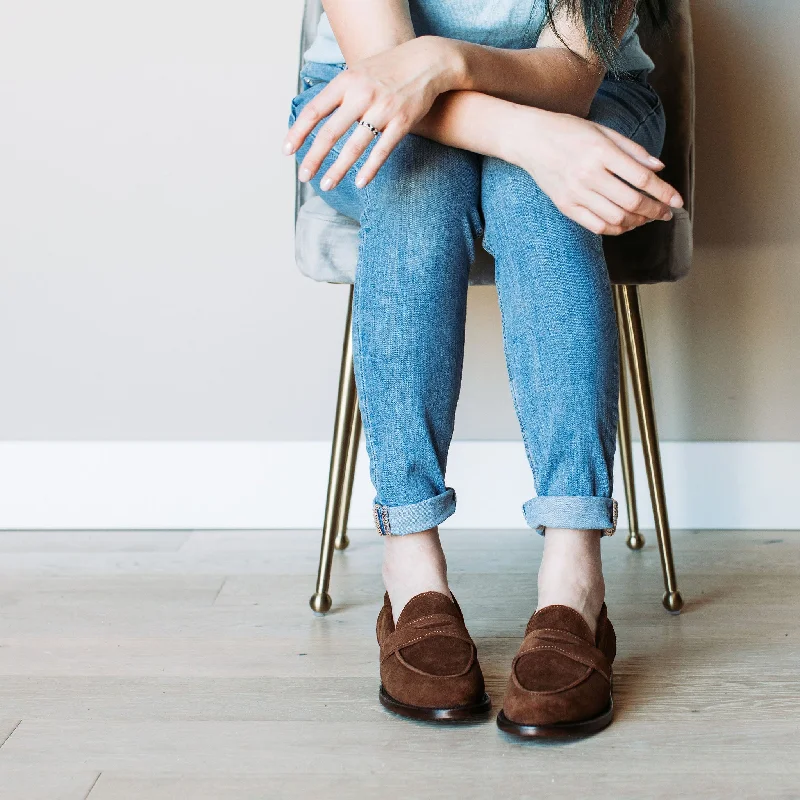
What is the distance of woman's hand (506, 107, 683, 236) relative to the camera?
78cm

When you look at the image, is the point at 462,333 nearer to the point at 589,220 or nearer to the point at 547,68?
the point at 589,220

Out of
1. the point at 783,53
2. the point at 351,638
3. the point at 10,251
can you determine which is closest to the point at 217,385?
the point at 10,251

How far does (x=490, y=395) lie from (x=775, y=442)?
1.41ft

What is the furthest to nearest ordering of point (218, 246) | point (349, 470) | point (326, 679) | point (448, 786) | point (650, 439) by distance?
point (218, 246) → point (349, 470) → point (650, 439) → point (326, 679) → point (448, 786)

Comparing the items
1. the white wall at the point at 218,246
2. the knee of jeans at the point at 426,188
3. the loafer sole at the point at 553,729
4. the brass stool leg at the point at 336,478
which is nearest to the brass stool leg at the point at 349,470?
the brass stool leg at the point at 336,478

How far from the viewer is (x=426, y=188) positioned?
0.84 metres

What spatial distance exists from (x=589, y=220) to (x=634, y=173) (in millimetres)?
50

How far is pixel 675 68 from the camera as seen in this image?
1.17m

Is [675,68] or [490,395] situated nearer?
[675,68]

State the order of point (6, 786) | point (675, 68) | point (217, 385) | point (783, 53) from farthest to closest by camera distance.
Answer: point (217, 385)
point (783, 53)
point (675, 68)
point (6, 786)

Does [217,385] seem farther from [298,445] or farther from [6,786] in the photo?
[6,786]

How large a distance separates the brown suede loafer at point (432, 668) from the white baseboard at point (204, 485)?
66 cm

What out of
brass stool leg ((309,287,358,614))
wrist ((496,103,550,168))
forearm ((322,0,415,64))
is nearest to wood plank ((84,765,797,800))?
brass stool leg ((309,287,358,614))

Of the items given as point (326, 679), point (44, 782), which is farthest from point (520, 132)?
point (44, 782)
